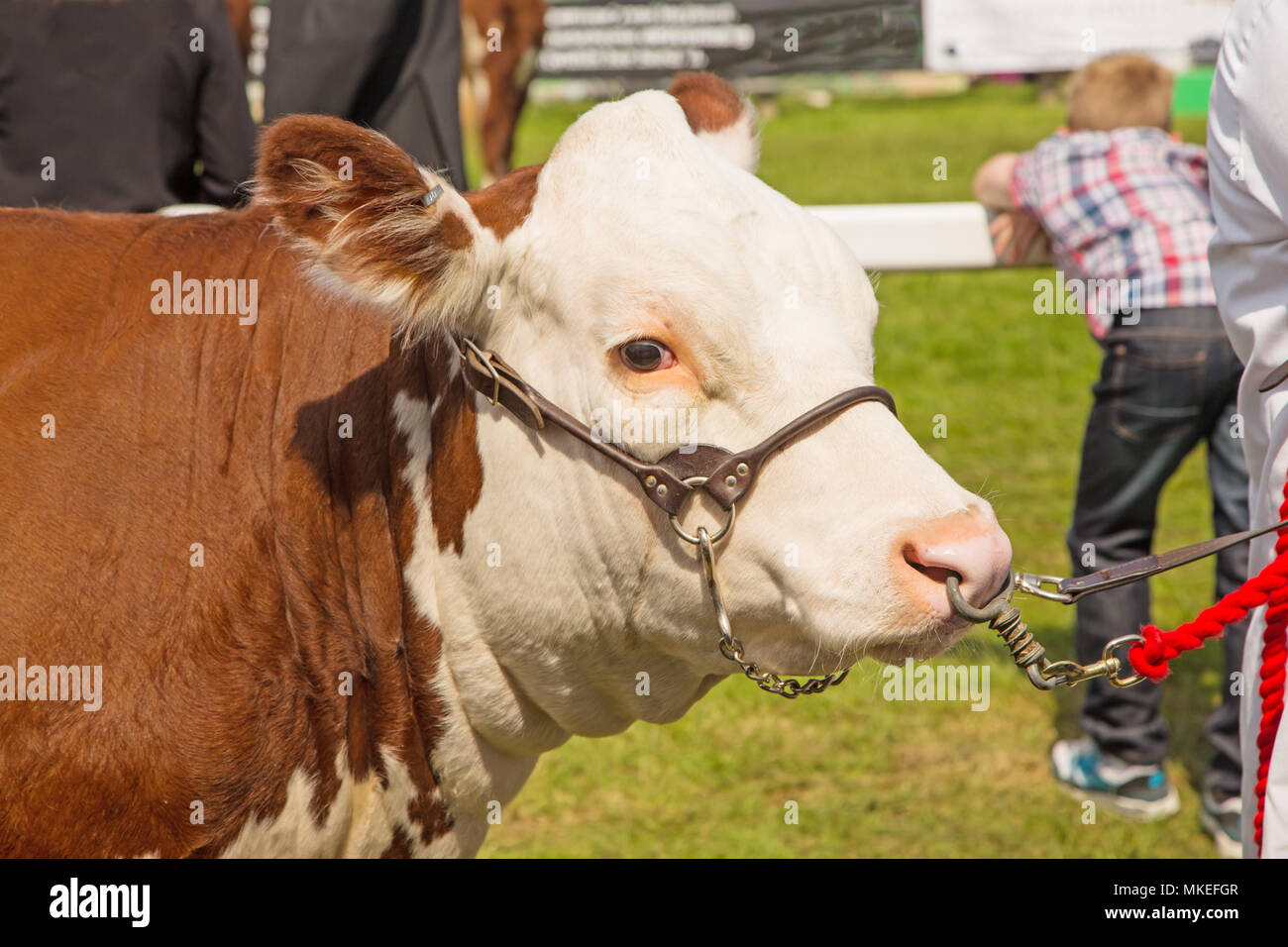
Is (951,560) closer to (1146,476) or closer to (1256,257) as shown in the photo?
(1256,257)

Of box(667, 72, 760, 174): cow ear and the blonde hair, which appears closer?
box(667, 72, 760, 174): cow ear

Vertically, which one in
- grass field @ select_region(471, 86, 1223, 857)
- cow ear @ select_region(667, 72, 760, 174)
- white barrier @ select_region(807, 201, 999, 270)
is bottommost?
grass field @ select_region(471, 86, 1223, 857)

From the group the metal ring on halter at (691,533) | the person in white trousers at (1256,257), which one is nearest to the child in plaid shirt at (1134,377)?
the person in white trousers at (1256,257)

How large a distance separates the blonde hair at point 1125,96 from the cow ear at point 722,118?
233 centimetres

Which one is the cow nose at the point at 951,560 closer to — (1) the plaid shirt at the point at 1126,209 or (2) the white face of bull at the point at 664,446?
(2) the white face of bull at the point at 664,446

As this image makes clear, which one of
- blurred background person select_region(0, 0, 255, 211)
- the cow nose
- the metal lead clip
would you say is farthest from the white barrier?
the cow nose

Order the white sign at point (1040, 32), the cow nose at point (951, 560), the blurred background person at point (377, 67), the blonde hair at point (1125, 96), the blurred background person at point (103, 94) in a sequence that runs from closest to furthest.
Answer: the cow nose at point (951, 560)
the blurred background person at point (103, 94)
the blurred background person at point (377, 67)
the blonde hair at point (1125, 96)
the white sign at point (1040, 32)

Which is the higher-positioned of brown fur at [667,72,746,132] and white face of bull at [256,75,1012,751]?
brown fur at [667,72,746,132]

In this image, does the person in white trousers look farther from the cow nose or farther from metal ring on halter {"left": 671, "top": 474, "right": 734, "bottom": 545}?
metal ring on halter {"left": 671, "top": 474, "right": 734, "bottom": 545}

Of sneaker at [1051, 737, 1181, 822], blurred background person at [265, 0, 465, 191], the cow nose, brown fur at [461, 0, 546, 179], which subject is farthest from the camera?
brown fur at [461, 0, 546, 179]

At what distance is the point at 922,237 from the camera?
4.60 meters

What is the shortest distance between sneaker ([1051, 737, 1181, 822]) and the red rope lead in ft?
6.84

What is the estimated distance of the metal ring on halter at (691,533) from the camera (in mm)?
2082

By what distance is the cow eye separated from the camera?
6.88ft
